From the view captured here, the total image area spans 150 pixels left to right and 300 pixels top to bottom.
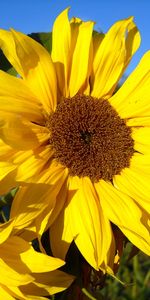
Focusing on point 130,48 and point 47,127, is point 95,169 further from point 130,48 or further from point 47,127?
point 130,48

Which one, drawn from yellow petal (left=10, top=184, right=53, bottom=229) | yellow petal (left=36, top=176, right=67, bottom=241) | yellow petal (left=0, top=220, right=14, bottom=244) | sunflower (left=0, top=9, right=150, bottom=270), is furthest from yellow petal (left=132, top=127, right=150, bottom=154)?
yellow petal (left=0, top=220, right=14, bottom=244)

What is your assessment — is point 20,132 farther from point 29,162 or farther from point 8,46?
point 8,46

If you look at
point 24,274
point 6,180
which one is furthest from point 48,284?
point 6,180

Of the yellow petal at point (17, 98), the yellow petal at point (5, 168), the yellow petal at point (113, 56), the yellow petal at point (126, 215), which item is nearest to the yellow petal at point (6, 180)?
the yellow petal at point (5, 168)

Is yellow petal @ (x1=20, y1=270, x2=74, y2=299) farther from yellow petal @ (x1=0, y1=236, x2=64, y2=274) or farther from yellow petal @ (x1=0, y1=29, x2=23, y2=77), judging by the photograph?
yellow petal @ (x1=0, y1=29, x2=23, y2=77)

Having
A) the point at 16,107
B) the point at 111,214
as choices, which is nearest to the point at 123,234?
the point at 111,214

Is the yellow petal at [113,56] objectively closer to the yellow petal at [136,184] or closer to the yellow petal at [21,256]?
the yellow petal at [136,184]
